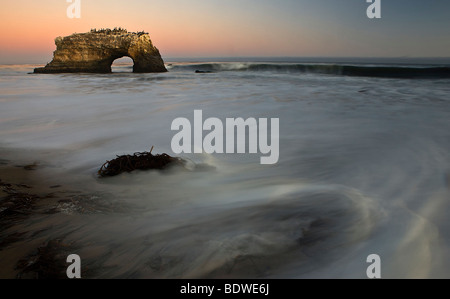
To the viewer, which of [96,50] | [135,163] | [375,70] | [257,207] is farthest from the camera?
[375,70]

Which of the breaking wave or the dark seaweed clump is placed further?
the breaking wave

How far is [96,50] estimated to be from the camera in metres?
20.1

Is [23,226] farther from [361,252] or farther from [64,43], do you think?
[64,43]

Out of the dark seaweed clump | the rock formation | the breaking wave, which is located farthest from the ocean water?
the rock formation

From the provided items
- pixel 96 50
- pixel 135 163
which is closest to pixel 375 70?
pixel 96 50

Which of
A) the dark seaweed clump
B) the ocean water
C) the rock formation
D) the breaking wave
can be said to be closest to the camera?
the ocean water

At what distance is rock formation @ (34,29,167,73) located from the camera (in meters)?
19.6

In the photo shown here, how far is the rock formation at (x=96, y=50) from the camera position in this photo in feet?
64.3

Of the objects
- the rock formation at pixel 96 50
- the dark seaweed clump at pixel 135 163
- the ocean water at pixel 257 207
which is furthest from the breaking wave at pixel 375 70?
the dark seaweed clump at pixel 135 163

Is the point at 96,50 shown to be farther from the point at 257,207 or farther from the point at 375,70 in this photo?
the point at 257,207

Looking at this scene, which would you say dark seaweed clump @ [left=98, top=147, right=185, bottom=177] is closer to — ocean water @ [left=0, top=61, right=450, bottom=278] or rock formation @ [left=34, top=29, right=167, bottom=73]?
ocean water @ [left=0, top=61, right=450, bottom=278]

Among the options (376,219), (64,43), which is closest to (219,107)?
(376,219)

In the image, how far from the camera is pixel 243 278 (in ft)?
3.92

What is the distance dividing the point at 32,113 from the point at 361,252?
20.8 feet
